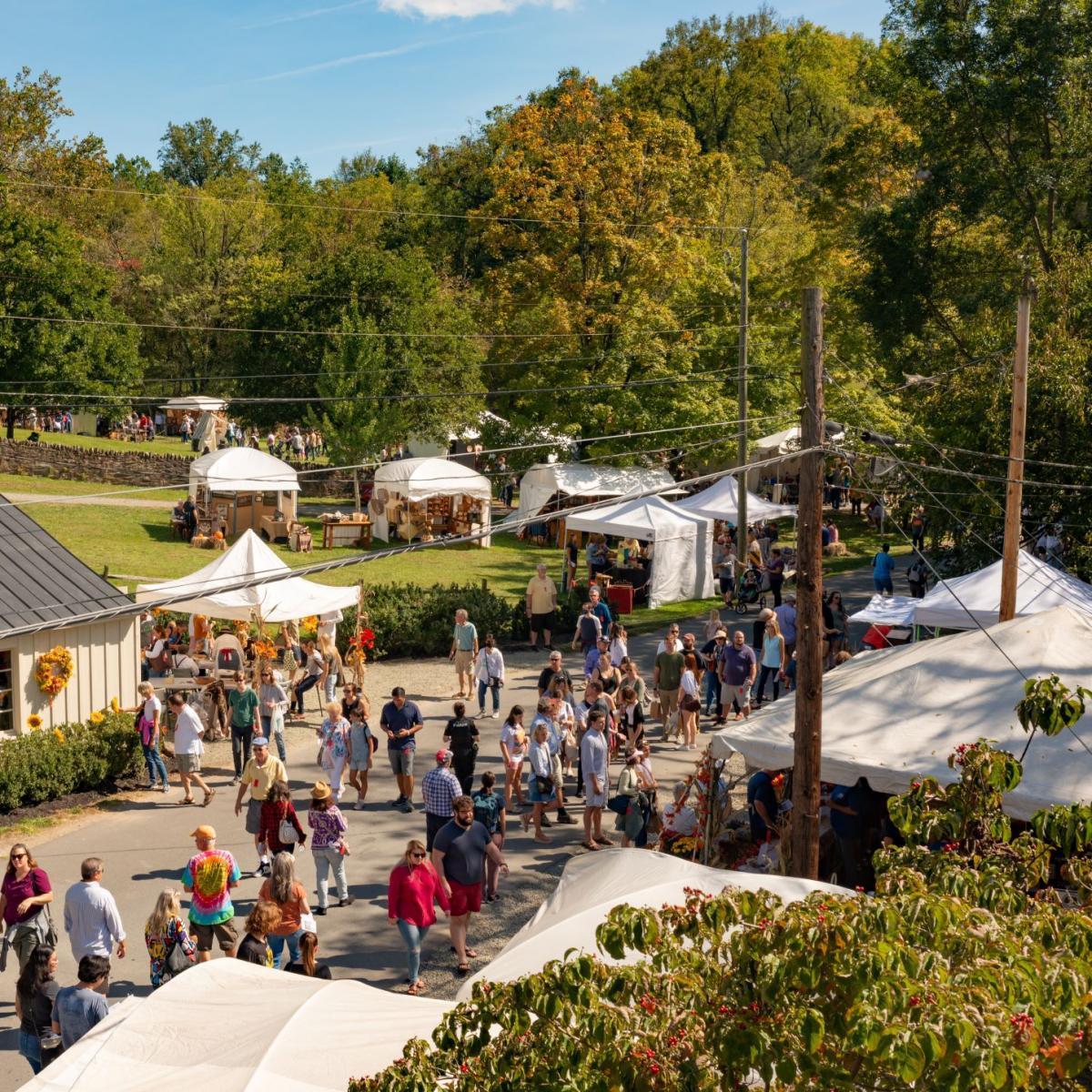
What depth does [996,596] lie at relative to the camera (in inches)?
712

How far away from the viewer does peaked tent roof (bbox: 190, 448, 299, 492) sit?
36.0 meters

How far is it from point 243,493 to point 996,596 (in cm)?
2549

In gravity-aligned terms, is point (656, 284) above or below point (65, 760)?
above

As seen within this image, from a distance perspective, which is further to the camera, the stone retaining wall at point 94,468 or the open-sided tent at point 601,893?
the stone retaining wall at point 94,468

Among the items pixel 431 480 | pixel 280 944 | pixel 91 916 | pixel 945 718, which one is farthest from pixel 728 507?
pixel 91 916

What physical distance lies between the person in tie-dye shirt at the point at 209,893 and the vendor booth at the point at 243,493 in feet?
82.4

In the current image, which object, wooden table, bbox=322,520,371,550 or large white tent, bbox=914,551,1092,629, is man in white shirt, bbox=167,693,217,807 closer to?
large white tent, bbox=914,551,1092,629

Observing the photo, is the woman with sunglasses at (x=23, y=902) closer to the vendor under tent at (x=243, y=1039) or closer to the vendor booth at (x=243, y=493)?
the vendor under tent at (x=243, y=1039)

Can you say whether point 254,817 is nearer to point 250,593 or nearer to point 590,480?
point 250,593

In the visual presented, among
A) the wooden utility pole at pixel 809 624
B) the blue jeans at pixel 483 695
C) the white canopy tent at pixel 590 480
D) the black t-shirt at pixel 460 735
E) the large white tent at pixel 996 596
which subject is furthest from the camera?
the white canopy tent at pixel 590 480

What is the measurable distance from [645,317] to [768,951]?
32.7 metres

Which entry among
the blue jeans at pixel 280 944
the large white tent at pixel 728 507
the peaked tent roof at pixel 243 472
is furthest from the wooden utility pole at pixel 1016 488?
the peaked tent roof at pixel 243 472

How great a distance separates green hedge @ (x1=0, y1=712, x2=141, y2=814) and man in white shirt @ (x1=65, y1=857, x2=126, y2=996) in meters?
5.73

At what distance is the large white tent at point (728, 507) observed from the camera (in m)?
30.2
